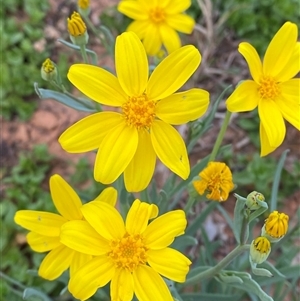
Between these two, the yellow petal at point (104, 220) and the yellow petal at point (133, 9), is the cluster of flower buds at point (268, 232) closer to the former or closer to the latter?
the yellow petal at point (104, 220)

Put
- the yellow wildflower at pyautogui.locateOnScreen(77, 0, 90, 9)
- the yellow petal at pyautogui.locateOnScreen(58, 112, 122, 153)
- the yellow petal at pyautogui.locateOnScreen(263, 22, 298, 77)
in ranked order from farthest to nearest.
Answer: the yellow wildflower at pyautogui.locateOnScreen(77, 0, 90, 9) < the yellow petal at pyautogui.locateOnScreen(263, 22, 298, 77) < the yellow petal at pyautogui.locateOnScreen(58, 112, 122, 153)

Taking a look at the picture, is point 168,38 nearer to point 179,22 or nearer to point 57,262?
point 179,22

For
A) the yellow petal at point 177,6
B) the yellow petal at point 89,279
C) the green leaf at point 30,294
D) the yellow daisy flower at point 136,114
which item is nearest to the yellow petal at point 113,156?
the yellow daisy flower at point 136,114

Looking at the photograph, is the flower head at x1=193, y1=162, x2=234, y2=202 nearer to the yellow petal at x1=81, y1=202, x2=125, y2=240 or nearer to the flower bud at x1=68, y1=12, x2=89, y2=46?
the yellow petal at x1=81, y1=202, x2=125, y2=240

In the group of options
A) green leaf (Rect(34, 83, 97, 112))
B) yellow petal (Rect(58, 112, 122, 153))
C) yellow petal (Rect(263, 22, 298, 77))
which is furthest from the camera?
green leaf (Rect(34, 83, 97, 112))

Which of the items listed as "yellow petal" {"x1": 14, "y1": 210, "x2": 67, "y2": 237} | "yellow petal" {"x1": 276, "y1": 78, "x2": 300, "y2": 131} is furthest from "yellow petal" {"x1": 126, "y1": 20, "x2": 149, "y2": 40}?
"yellow petal" {"x1": 14, "y1": 210, "x2": 67, "y2": 237}

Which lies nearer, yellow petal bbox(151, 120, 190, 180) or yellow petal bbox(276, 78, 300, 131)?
yellow petal bbox(151, 120, 190, 180)
